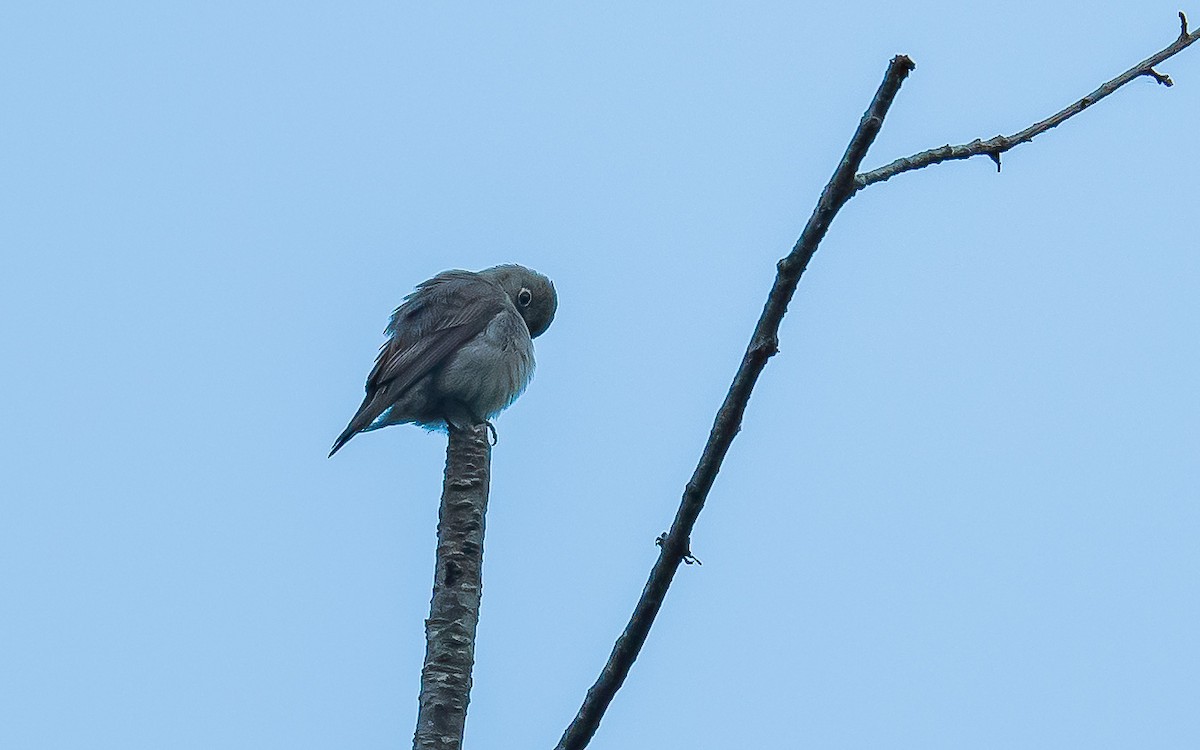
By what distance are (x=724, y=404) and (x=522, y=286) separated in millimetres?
7241

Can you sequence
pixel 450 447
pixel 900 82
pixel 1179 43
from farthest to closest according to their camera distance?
pixel 450 447 → pixel 1179 43 → pixel 900 82

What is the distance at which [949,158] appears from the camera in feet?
11.1

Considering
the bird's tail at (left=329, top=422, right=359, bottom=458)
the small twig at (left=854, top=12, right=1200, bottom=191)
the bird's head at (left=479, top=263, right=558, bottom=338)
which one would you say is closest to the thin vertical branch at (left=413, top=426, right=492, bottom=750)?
the small twig at (left=854, top=12, right=1200, bottom=191)

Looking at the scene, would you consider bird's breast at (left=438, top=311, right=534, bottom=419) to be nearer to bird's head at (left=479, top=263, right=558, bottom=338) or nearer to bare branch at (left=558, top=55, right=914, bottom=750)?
bird's head at (left=479, top=263, right=558, bottom=338)

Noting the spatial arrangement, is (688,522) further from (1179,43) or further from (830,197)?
(1179,43)

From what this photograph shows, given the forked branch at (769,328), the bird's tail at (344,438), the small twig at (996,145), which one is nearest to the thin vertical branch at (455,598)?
the forked branch at (769,328)

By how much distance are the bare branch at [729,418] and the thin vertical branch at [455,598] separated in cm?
63

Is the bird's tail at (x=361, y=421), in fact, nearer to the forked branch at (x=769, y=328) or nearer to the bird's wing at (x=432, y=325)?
the bird's wing at (x=432, y=325)

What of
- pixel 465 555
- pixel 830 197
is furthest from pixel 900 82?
pixel 465 555

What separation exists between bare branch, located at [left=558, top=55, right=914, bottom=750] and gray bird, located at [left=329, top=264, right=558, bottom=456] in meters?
4.88

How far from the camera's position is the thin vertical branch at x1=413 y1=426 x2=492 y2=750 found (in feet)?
13.4

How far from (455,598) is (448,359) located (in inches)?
176

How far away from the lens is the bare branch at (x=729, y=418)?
314 cm

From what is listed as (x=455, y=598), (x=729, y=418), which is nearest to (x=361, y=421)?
(x=455, y=598)
